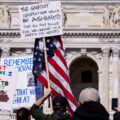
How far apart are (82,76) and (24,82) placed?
108 feet

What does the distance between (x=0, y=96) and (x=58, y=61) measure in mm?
1799

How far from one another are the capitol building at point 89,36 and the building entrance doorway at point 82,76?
4.19 metres

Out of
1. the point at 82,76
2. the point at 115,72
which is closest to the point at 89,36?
the point at 115,72

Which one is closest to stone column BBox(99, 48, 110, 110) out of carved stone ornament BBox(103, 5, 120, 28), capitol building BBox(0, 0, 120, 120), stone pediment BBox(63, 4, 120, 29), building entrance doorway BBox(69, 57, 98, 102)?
capitol building BBox(0, 0, 120, 120)

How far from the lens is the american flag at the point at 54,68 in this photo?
1170 cm

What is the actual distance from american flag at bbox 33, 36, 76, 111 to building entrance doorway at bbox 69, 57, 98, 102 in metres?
32.9

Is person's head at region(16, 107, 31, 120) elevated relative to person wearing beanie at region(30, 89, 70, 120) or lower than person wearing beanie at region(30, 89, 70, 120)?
lower

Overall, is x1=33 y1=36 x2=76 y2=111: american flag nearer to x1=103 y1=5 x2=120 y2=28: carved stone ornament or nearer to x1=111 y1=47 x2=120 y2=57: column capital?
x1=111 y1=47 x2=120 y2=57: column capital

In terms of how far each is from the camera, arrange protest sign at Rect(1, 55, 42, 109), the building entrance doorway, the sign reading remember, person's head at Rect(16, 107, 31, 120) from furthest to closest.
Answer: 1. the building entrance doorway
2. protest sign at Rect(1, 55, 42, 109)
3. the sign reading remember
4. person's head at Rect(16, 107, 31, 120)

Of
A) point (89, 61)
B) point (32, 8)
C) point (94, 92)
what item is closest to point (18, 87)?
point (32, 8)

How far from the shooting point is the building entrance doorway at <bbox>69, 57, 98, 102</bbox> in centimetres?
4528

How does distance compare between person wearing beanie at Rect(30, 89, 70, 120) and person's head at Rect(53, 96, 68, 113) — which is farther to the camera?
person's head at Rect(53, 96, 68, 113)

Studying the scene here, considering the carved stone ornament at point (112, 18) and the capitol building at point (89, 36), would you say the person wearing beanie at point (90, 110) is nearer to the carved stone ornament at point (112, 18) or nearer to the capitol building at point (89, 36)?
the capitol building at point (89, 36)

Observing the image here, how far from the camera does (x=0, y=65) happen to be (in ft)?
43.8
